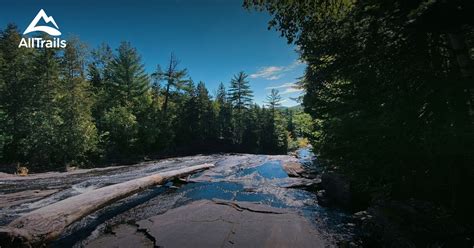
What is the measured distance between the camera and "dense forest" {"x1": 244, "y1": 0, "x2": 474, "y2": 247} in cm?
369

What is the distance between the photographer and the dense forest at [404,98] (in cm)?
369

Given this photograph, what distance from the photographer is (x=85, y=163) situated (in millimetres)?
23688

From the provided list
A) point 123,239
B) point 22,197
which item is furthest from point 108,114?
point 123,239

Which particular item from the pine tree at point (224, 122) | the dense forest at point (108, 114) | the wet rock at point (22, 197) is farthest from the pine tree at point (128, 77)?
the wet rock at point (22, 197)

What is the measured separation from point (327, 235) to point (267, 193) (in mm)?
4258

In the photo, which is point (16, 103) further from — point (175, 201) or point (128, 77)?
point (175, 201)

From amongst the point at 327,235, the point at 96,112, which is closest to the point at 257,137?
the point at 96,112

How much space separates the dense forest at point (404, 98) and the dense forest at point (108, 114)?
12.0 metres

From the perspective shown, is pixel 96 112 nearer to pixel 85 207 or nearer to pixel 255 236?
pixel 85 207

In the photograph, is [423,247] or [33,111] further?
[33,111]

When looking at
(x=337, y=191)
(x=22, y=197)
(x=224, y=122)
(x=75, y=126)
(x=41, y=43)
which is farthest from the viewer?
(x=224, y=122)

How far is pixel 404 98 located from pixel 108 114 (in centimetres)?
3052

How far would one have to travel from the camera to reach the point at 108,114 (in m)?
28.6

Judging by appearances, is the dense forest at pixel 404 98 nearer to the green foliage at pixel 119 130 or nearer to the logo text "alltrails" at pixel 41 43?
the green foliage at pixel 119 130
